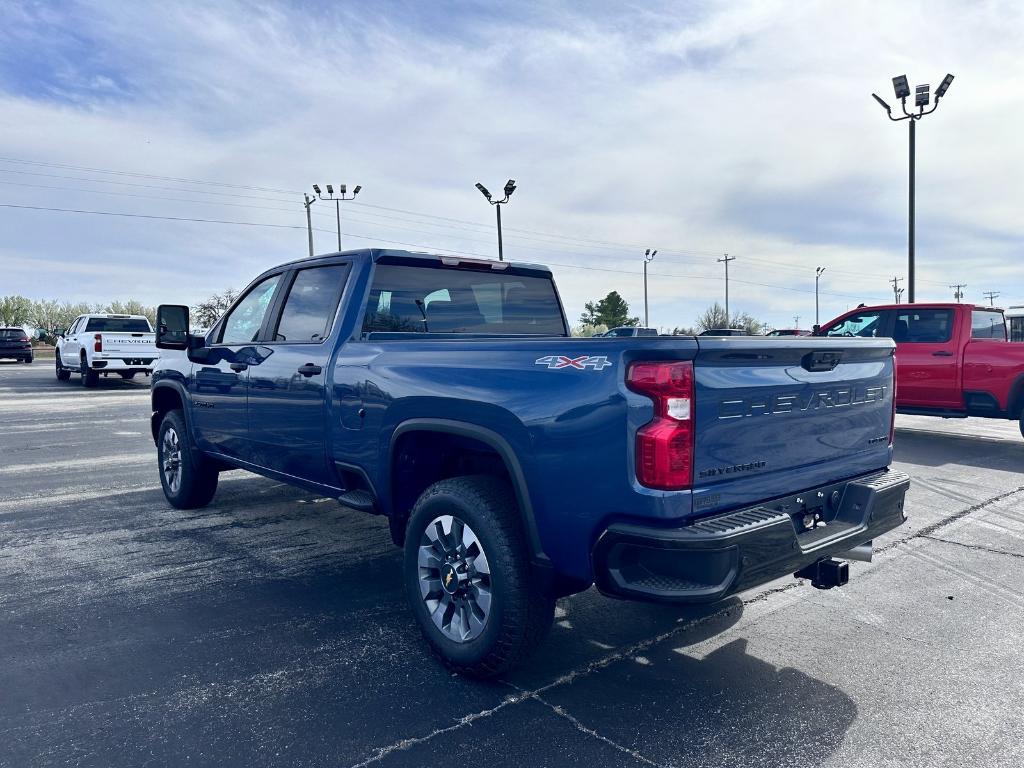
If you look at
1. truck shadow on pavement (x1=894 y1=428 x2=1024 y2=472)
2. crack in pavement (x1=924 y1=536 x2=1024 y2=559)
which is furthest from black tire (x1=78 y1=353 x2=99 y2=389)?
crack in pavement (x1=924 y1=536 x2=1024 y2=559)

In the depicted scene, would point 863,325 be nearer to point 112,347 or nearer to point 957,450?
point 957,450

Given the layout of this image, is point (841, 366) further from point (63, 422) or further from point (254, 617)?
point (63, 422)

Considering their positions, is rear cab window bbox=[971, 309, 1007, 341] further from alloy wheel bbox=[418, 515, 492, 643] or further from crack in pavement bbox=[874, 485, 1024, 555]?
alloy wheel bbox=[418, 515, 492, 643]

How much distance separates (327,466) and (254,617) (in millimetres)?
872

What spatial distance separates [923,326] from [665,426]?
9339mm

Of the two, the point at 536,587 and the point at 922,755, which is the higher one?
the point at 536,587

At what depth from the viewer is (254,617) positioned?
4098 millimetres

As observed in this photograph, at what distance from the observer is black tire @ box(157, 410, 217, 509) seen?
6184 millimetres

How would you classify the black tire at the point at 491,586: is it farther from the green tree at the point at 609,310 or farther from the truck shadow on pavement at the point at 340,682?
the green tree at the point at 609,310

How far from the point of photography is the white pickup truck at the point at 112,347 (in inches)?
804

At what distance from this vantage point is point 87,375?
2123 centimetres

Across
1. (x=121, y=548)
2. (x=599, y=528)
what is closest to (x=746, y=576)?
(x=599, y=528)

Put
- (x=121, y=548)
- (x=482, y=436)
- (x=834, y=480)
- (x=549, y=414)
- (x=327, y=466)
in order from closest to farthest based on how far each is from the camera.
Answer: (x=549, y=414)
(x=482, y=436)
(x=834, y=480)
(x=327, y=466)
(x=121, y=548)

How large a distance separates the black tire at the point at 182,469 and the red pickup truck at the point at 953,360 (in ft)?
28.1
